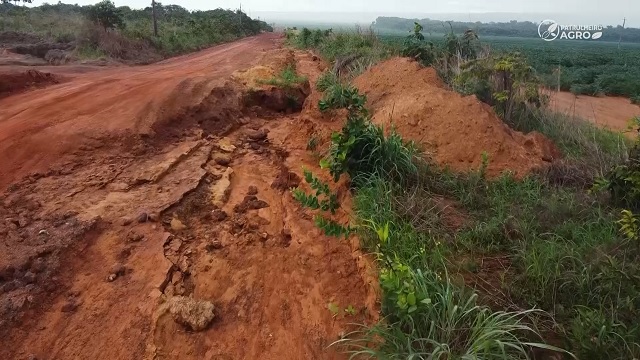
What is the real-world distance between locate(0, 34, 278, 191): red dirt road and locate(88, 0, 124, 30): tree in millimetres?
8824

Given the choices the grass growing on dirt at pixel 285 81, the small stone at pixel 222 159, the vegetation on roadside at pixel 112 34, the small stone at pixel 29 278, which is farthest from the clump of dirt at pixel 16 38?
the small stone at pixel 29 278

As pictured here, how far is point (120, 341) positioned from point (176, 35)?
1790cm

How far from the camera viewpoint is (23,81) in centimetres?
796

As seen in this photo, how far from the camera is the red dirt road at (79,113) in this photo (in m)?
4.75

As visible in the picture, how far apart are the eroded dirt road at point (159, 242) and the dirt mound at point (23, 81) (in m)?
1.92

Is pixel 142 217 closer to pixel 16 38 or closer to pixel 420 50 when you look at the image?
pixel 420 50

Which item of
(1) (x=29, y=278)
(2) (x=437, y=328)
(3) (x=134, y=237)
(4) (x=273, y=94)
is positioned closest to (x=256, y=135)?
(4) (x=273, y=94)

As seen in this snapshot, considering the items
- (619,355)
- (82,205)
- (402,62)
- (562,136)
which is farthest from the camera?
(402,62)

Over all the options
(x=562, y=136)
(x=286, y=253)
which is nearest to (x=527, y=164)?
(x=562, y=136)

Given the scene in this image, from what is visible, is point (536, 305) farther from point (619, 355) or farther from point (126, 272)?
point (126, 272)

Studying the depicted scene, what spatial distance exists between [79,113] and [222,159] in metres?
2.39

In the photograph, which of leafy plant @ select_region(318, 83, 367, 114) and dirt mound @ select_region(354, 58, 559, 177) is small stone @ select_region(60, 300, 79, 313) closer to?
dirt mound @ select_region(354, 58, 559, 177)

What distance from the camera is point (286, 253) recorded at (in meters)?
3.36

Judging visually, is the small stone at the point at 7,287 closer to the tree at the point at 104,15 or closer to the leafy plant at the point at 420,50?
the leafy plant at the point at 420,50
